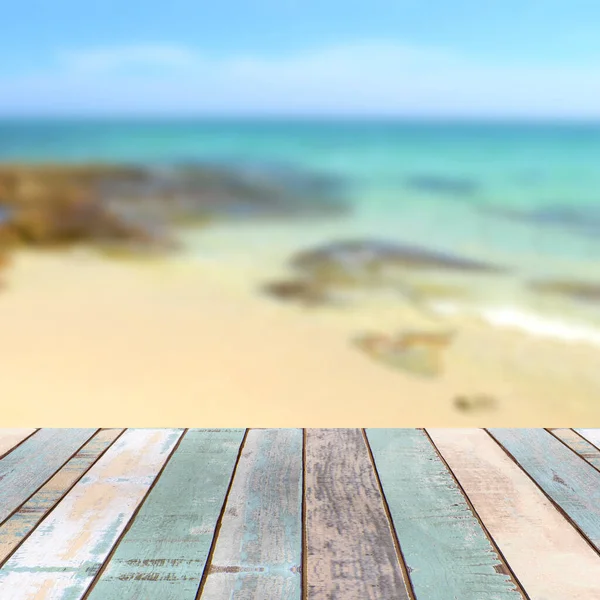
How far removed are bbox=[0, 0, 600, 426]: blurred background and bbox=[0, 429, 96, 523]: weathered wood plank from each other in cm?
87

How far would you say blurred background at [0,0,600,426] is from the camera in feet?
7.79

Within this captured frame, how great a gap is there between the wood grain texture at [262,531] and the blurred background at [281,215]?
1.02 metres

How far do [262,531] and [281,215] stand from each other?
1.84 meters

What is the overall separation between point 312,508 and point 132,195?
1.80 meters

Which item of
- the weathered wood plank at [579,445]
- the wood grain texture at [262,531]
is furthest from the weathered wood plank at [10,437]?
the weathered wood plank at [579,445]

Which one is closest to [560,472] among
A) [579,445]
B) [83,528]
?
[579,445]

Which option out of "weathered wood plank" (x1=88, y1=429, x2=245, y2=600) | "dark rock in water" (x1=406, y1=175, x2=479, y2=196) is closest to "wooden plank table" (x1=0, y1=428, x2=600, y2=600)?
"weathered wood plank" (x1=88, y1=429, x2=245, y2=600)

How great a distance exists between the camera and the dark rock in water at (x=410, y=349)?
2436 millimetres

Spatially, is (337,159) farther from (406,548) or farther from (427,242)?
(406,548)

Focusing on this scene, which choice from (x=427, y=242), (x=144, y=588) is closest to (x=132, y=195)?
(x=427, y=242)

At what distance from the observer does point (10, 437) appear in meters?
1.43

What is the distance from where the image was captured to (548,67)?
258 centimetres

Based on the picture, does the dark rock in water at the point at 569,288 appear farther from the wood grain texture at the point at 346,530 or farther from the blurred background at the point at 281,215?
Answer: the wood grain texture at the point at 346,530

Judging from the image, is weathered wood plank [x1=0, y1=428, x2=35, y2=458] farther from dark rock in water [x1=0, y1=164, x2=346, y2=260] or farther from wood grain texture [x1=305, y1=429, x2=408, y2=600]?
dark rock in water [x1=0, y1=164, x2=346, y2=260]
